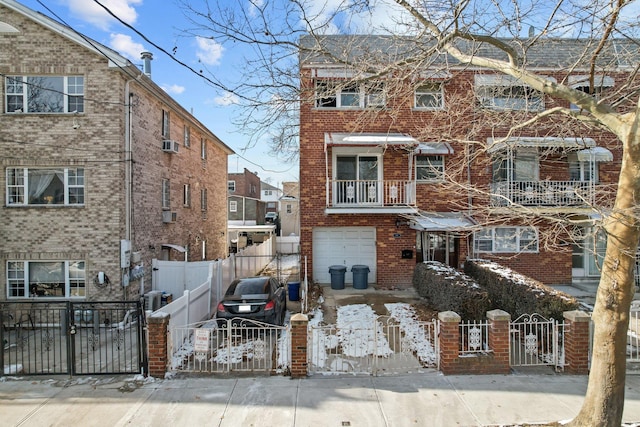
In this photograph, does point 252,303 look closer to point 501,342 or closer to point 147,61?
point 501,342

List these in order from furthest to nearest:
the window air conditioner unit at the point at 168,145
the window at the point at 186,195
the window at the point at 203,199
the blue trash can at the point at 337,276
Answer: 1. the window at the point at 203,199
2. the window at the point at 186,195
3. the window air conditioner unit at the point at 168,145
4. the blue trash can at the point at 337,276

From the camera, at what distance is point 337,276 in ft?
43.1

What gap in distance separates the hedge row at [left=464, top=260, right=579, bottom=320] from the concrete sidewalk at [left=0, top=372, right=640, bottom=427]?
56.6 inches

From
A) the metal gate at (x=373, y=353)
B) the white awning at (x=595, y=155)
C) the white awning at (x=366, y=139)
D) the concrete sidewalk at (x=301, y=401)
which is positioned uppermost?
the white awning at (x=366, y=139)

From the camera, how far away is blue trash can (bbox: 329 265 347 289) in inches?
517

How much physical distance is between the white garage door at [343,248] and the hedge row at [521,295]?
12.8 feet

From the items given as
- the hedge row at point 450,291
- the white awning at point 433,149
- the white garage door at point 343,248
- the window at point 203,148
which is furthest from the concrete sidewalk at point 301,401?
the window at point 203,148

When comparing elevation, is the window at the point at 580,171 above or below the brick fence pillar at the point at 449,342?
above

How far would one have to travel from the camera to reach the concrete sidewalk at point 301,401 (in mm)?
5086

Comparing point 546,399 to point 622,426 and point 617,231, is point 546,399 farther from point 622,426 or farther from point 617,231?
point 617,231

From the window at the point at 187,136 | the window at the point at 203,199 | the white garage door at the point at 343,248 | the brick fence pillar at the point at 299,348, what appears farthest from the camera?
the window at the point at 203,199

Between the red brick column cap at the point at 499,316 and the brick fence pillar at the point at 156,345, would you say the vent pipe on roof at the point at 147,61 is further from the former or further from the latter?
the red brick column cap at the point at 499,316

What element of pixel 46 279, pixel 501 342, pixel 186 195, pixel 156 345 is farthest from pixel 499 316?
pixel 186 195

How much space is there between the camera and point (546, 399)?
18.2 ft
